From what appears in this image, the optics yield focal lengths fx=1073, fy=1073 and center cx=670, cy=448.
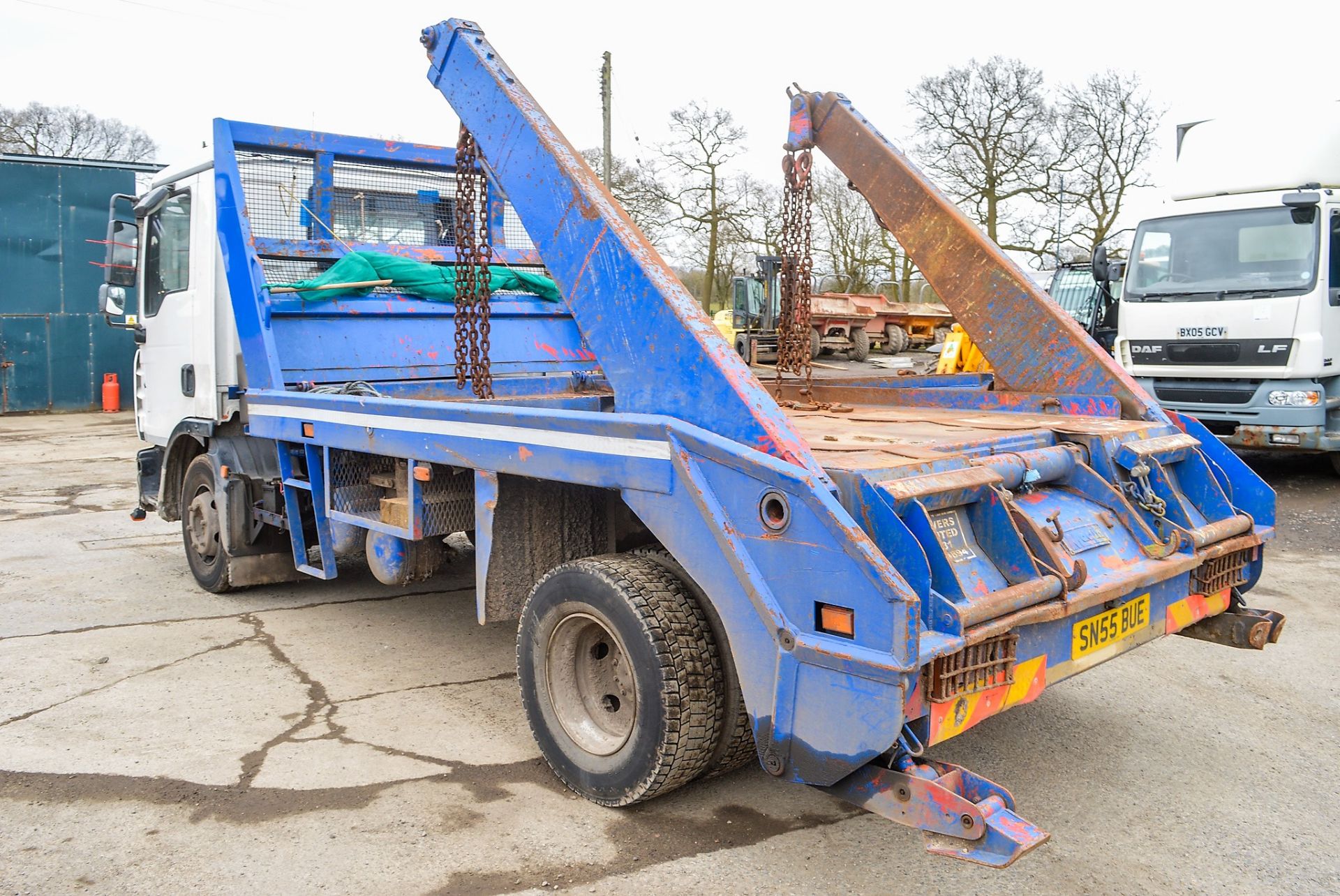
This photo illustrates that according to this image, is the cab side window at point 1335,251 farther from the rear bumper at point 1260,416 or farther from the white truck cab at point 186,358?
the white truck cab at point 186,358

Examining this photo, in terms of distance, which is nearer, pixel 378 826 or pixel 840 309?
pixel 378 826

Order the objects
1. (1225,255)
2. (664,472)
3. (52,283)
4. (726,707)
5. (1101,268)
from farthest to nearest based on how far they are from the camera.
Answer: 1. (52,283)
2. (1101,268)
3. (1225,255)
4. (726,707)
5. (664,472)

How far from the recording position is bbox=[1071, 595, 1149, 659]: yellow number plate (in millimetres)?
3266

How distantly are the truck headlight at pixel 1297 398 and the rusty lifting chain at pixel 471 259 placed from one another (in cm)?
759

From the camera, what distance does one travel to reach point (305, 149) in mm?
6211

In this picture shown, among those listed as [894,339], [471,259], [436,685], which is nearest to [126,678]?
[436,685]

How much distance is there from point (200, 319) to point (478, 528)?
9.75ft

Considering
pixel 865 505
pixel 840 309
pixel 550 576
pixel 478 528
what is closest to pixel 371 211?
pixel 478 528

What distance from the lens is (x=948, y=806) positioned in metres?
2.63

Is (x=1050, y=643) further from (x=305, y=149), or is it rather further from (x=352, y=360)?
(x=305, y=149)

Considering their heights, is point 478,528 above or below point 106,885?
above

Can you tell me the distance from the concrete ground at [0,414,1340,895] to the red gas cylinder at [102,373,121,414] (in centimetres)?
1521

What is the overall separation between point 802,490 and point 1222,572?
207 centimetres

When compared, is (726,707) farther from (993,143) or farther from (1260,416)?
(993,143)
